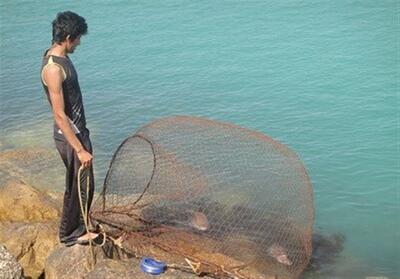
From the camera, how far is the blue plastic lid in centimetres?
465

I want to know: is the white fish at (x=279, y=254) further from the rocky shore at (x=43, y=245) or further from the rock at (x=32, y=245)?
the rock at (x=32, y=245)

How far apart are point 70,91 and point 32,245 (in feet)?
5.82

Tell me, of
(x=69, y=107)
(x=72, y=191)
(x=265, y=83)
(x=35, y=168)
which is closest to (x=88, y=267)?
(x=72, y=191)

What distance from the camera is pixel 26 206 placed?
6.18 meters

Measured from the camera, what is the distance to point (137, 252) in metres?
5.09

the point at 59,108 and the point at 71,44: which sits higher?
the point at 71,44

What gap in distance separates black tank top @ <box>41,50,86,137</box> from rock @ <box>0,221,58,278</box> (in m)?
1.21

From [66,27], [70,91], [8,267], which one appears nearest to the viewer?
[66,27]

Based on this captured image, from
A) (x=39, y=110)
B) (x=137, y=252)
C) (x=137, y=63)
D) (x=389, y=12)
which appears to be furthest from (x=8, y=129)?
(x=389, y=12)

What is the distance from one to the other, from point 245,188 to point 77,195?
242 centimetres

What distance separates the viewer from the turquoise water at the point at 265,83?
793 cm

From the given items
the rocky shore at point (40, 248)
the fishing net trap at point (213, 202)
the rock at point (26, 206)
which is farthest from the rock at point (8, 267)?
the rock at point (26, 206)

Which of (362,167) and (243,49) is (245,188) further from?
(243,49)

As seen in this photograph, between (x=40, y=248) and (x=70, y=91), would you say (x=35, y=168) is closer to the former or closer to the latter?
(x=40, y=248)
